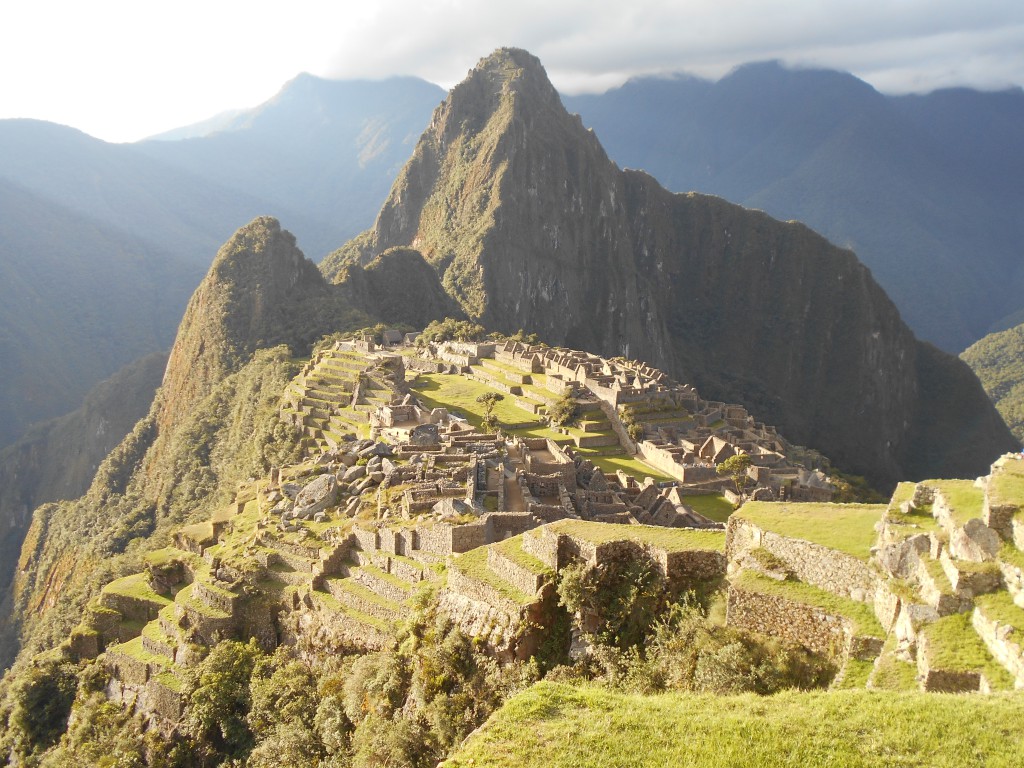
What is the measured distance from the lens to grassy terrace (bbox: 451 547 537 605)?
12805mm

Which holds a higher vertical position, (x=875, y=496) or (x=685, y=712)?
(x=685, y=712)

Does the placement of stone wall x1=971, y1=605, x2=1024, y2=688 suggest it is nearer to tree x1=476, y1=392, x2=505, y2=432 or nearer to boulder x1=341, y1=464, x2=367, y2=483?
boulder x1=341, y1=464, x2=367, y2=483

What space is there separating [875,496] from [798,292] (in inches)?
5295

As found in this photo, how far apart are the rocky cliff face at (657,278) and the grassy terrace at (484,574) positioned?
110908 mm

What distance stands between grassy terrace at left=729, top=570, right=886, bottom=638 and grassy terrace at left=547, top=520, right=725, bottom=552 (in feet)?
3.51

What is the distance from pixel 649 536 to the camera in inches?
504

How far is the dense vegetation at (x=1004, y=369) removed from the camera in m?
134

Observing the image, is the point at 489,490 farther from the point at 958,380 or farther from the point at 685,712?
the point at 958,380

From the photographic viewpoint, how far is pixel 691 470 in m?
36.1

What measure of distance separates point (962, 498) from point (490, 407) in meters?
35.0

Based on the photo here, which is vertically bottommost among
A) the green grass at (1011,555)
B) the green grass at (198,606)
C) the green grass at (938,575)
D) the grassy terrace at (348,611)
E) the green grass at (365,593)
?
the green grass at (198,606)

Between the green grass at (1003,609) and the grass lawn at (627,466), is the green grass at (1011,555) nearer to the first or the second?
the green grass at (1003,609)

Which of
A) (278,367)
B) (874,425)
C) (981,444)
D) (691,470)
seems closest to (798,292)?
(874,425)

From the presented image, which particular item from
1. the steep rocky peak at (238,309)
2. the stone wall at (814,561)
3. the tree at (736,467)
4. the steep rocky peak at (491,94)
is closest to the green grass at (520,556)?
the stone wall at (814,561)
